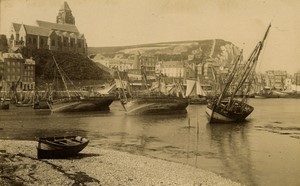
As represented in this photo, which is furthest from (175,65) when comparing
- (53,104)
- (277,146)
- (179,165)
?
(179,165)

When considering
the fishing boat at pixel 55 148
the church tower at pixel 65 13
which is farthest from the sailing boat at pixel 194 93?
the fishing boat at pixel 55 148

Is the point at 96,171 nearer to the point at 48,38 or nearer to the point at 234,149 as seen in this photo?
the point at 234,149

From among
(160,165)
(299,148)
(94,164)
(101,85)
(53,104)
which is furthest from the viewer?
(101,85)

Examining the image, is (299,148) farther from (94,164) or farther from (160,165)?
(94,164)

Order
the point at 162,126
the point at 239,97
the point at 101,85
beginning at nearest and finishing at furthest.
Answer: the point at 162,126
the point at 101,85
the point at 239,97

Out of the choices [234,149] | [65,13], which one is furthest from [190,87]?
[234,149]

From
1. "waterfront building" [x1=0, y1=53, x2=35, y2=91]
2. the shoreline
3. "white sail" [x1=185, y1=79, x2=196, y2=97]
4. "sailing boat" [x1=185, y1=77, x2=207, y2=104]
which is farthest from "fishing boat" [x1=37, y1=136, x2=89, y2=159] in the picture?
"white sail" [x1=185, y1=79, x2=196, y2=97]

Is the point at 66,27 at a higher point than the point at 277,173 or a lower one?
higher
